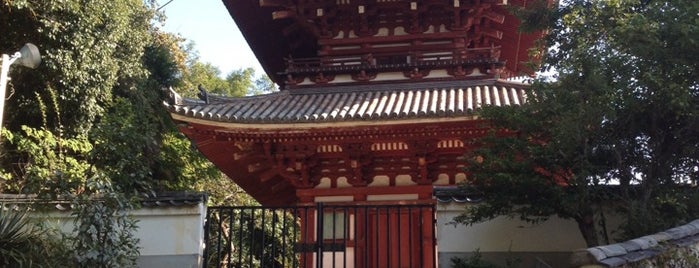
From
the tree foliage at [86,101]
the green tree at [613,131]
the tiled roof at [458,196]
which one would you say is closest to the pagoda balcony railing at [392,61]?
the tree foliage at [86,101]

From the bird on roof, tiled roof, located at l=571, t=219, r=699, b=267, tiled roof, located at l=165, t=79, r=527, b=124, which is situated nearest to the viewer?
→ tiled roof, located at l=571, t=219, r=699, b=267

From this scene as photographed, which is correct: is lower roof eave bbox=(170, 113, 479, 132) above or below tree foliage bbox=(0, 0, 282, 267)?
below

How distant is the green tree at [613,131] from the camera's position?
263 inches

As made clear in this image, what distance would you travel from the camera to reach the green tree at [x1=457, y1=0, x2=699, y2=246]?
21.9 ft

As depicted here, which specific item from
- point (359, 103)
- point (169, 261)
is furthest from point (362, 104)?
point (169, 261)

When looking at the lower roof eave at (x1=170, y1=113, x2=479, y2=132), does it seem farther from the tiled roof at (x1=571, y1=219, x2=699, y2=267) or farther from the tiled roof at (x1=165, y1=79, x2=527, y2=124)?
the tiled roof at (x1=571, y1=219, x2=699, y2=267)

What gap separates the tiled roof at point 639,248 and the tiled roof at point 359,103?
3667 mm

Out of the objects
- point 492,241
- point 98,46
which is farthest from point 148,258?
point 98,46

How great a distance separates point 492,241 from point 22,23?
46.7 ft

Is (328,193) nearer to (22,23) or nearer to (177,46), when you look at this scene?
(22,23)

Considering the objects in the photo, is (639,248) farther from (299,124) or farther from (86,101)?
(86,101)

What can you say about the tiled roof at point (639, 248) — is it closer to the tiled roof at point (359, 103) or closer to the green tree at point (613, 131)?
the green tree at point (613, 131)

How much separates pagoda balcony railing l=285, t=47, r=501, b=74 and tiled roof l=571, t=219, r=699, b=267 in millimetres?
5839

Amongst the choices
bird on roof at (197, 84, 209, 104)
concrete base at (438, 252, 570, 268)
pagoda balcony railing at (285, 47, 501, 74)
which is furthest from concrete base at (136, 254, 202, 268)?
pagoda balcony railing at (285, 47, 501, 74)
